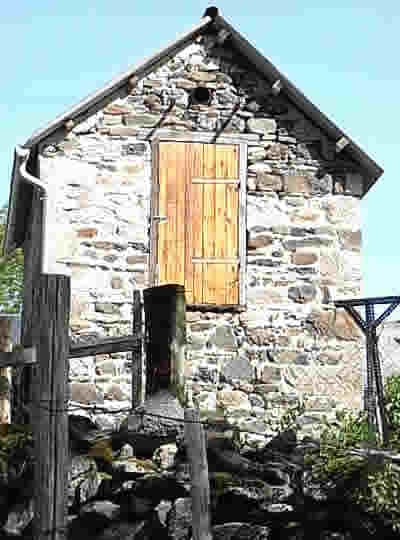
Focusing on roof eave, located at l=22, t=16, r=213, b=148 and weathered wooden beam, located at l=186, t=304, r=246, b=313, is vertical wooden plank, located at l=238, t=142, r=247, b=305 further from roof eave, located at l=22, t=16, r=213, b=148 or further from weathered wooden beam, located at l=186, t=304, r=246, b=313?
roof eave, located at l=22, t=16, r=213, b=148

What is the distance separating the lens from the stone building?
1128cm

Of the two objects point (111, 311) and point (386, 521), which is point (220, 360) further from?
Result: point (386, 521)

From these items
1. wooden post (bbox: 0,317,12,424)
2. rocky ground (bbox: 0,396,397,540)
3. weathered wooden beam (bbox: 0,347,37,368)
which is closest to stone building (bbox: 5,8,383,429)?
wooden post (bbox: 0,317,12,424)

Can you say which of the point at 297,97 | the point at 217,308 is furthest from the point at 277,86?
the point at 217,308

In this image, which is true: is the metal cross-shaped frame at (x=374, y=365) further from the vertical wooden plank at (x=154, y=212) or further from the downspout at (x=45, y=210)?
the downspout at (x=45, y=210)

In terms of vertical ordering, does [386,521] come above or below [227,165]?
below

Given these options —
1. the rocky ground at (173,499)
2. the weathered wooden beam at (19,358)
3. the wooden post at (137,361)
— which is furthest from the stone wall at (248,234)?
the weathered wooden beam at (19,358)

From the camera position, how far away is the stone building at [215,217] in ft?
37.0

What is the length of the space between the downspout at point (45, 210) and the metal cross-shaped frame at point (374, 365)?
3325 mm

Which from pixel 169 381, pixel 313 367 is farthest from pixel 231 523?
pixel 313 367

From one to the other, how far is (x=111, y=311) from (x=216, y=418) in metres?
1.68

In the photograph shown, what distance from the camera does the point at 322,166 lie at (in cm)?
1195

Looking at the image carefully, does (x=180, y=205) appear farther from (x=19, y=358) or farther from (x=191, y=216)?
(x=19, y=358)

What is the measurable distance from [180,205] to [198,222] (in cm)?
28
